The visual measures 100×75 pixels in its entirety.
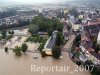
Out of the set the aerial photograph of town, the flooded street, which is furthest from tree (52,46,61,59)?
the flooded street

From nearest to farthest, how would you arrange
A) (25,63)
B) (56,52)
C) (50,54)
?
(25,63) < (56,52) < (50,54)

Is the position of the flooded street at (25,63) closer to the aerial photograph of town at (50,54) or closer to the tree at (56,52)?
the aerial photograph of town at (50,54)

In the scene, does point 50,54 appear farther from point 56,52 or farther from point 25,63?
point 25,63

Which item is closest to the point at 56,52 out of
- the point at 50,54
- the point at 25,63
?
the point at 50,54

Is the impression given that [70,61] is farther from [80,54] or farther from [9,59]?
[9,59]

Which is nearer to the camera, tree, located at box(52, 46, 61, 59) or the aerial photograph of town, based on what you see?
the aerial photograph of town

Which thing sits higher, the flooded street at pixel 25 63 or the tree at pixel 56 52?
the tree at pixel 56 52

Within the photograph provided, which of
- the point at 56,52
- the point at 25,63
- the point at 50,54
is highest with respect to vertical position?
the point at 56,52

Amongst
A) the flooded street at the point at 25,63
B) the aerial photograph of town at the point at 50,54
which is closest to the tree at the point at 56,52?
the aerial photograph of town at the point at 50,54

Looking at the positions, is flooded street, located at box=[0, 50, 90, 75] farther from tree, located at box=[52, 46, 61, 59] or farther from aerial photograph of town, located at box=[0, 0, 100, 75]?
tree, located at box=[52, 46, 61, 59]
